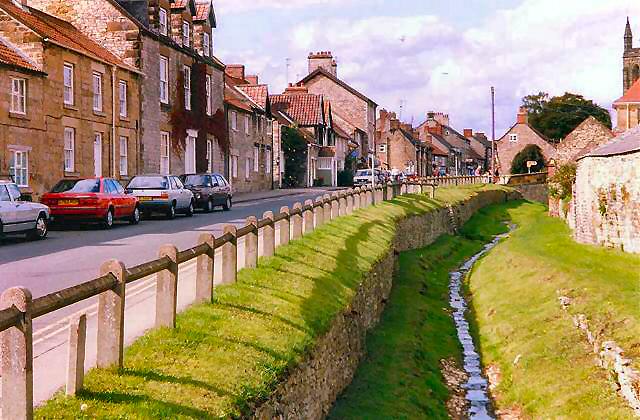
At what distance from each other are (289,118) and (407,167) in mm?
35535

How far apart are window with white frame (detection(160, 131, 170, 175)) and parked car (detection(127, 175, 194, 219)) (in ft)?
28.3

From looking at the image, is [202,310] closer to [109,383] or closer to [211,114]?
[109,383]

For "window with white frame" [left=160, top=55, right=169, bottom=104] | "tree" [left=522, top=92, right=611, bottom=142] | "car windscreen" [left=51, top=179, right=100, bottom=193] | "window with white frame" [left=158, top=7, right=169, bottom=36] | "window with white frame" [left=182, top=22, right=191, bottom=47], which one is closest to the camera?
"car windscreen" [left=51, top=179, right=100, bottom=193]

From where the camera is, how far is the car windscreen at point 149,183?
31531 millimetres

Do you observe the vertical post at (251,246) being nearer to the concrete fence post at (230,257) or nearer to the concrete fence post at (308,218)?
the concrete fence post at (230,257)

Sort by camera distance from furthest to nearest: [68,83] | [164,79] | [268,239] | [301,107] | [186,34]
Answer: [301,107] < [186,34] < [164,79] < [68,83] < [268,239]

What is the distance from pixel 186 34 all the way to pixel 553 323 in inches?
1157

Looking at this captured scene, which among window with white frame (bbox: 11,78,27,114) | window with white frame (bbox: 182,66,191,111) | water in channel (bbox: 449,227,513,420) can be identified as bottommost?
water in channel (bbox: 449,227,513,420)

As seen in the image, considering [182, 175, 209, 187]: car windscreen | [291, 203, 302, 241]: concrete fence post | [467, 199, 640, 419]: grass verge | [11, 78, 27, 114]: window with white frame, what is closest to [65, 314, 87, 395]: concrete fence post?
[467, 199, 640, 419]: grass verge

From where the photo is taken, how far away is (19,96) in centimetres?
2845

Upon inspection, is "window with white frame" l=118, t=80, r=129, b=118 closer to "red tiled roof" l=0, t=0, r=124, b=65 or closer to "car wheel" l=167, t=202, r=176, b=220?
"red tiled roof" l=0, t=0, r=124, b=65

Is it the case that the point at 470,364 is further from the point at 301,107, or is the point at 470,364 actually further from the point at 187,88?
the point at 301,107

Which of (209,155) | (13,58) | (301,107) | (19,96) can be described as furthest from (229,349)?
(301,107)

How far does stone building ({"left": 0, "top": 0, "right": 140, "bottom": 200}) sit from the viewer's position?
28.2 m
